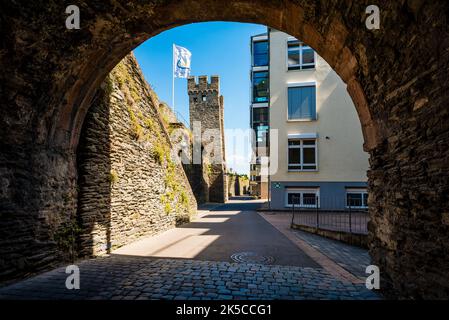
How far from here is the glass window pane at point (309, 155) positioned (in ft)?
50.4

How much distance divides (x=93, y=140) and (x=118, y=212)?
2.07 m

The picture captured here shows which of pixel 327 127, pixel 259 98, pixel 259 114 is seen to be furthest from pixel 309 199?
pixel 259 98

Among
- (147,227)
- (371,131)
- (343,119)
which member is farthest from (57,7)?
(343,119)

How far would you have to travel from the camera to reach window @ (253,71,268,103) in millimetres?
31000

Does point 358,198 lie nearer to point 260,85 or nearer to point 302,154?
point 302,154

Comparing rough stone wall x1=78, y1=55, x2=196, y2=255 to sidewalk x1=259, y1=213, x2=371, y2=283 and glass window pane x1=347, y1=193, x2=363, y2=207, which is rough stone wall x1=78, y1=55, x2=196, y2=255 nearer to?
sidewalk x1=259, y1=213, x2=371, y2=283

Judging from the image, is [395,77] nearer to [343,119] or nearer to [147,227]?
[147,227]

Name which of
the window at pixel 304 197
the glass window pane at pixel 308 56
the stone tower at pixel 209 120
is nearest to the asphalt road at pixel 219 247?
the window at pixel 304 197

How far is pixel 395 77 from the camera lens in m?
2.89

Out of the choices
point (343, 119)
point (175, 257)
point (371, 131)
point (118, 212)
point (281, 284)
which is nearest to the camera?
point (371, 131)

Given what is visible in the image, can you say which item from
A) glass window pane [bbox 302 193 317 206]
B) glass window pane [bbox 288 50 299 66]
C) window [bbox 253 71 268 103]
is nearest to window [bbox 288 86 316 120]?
glass window pane [bbox 288 50 299 66]

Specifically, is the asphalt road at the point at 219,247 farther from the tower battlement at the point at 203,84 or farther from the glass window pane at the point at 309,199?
the tower battlement at the point at 203,84

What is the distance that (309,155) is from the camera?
15.4m
